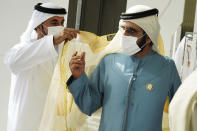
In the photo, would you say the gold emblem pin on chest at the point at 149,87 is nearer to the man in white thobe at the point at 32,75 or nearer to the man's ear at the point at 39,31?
the man in white thobe at the point at 32,75

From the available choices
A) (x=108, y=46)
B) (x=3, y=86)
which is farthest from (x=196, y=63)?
(x=3, y=86)

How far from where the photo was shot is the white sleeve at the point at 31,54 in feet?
7.44

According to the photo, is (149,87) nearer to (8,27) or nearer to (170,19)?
(170,19)

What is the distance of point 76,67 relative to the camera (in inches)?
74.6

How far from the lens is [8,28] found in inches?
160

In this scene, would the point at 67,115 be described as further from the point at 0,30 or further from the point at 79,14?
the point at 0,30

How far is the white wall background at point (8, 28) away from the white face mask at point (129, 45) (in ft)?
7.63

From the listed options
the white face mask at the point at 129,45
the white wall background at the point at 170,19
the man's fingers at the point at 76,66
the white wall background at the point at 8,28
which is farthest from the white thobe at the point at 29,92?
the white wall background at the point at 8,28

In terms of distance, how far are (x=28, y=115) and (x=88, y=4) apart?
1.23 metres

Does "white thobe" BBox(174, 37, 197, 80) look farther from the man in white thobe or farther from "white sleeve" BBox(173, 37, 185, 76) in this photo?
the man in white thobe

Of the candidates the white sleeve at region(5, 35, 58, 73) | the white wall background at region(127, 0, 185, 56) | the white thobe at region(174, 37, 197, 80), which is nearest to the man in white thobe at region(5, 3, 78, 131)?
the white sleeve at region(5, 35, 58, 73)

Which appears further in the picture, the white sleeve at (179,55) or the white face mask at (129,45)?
the white sleeve at (179,55)

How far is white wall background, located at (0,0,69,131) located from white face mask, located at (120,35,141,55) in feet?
7.63

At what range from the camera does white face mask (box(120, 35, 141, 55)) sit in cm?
191
